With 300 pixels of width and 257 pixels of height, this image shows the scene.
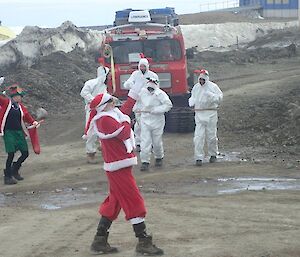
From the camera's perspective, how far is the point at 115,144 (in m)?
8.66

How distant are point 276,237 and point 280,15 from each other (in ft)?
230

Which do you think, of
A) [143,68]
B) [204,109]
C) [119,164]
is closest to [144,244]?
[119,164]

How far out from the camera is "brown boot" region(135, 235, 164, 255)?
832 cm

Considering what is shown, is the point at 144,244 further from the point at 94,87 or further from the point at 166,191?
the point at 94,87

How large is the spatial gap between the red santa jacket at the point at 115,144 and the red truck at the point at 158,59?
1059 cm

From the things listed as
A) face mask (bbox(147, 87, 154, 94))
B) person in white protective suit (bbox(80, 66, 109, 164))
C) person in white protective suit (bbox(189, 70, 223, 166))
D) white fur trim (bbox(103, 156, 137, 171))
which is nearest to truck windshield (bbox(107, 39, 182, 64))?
person in white protective suit (bbox(80, 66, 109, 164))

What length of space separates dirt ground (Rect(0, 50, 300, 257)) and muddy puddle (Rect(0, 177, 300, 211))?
0.02 meters

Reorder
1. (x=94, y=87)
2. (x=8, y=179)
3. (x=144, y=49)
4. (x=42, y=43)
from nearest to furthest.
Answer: (x=8, y=179) < (x=94, y=87) < (x=144, y=49) < (x=42, y=43)

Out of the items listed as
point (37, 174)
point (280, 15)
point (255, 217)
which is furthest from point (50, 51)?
point (280, 15)

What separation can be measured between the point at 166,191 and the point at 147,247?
425cm

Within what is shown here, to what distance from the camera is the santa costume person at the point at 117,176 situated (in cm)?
838

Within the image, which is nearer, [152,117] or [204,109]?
[152,117]

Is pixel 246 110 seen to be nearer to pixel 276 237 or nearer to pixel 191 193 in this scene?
pixel 191 193

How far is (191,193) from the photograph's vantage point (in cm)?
1229
